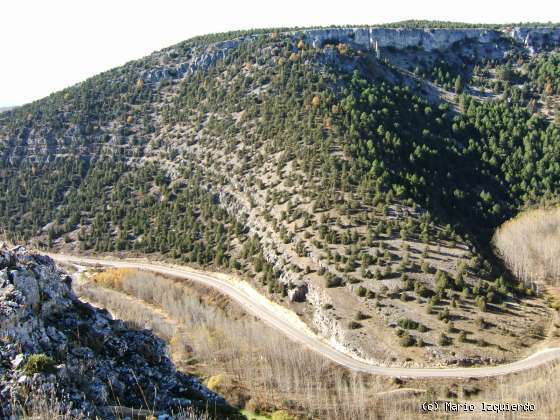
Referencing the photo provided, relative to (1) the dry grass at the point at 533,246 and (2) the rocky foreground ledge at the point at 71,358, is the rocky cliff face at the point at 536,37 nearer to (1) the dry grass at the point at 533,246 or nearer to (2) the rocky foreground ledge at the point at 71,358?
(1) the dry grass at the point at 533,246

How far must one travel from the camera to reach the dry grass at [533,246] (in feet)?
245

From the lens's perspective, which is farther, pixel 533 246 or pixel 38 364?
pixel 533 246

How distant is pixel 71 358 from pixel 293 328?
4817 cm

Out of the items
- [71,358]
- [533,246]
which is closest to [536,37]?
[533,246]

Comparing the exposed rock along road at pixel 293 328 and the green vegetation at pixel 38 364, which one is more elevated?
the green vegetation at pixel 38 364

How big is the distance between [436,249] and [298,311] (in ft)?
85.6

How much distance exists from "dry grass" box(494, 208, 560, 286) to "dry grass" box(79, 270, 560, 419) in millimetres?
24454

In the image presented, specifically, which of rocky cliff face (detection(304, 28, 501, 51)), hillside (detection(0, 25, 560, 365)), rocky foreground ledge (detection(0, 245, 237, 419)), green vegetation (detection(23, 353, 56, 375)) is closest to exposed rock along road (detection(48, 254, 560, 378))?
hillside (detection(0, 25, 560, 365))

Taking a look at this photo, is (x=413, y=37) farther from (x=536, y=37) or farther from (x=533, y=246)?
(x=533, y=246)

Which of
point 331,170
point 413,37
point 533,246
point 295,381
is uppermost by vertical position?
point 413,37

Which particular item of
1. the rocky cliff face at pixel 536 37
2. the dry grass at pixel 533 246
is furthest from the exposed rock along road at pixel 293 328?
the rocky cliff face at pixel 536 37

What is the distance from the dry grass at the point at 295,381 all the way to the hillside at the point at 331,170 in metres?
5.43

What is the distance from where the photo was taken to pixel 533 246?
77312 mm

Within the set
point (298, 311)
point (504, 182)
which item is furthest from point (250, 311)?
point (504, 182)
